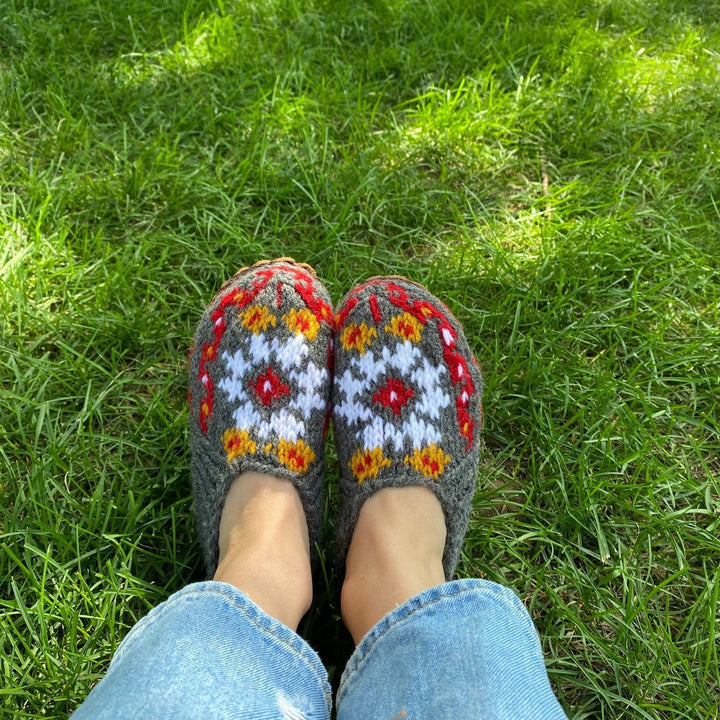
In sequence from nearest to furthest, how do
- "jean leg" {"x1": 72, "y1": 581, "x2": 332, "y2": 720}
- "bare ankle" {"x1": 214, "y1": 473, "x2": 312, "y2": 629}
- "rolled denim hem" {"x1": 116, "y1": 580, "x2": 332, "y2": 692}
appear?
1. "jean leg" {"x1": 72, "y1": 581, "x2": 332, "y2": 720}
2. "rolled denim hem" {"x1": 116, "y1": 580, "x2": 332, "y2": 692}
3. "bare ankle" {"x1": 214, "y1": 473, "x2": 312, "y2": 629}

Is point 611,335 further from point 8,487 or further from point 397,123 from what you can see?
point 8,487

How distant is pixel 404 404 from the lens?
1.04 m

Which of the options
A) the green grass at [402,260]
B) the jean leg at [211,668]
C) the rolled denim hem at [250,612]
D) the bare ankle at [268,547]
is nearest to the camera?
the jean leg at [211,668]

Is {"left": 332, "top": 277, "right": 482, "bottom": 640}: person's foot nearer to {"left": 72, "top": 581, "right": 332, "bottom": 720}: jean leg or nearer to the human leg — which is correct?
the human leg

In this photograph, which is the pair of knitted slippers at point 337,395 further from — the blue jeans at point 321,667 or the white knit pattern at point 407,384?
the blue jeans at point 321,667

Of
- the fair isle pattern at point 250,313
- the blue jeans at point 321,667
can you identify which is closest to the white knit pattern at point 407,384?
the fair isle pattern at point 250,313

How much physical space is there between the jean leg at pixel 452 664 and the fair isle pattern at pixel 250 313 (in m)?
0.46

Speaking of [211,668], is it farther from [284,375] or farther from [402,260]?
[402,260]

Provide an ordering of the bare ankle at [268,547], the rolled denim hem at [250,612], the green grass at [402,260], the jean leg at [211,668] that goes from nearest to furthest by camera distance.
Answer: the jean leg at [211,668]
the rolled denim hem at [250,612]
the bare ankle at [268,547]
the green grass at [402,260]

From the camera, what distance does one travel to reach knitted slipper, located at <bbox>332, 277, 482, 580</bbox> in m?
1.00

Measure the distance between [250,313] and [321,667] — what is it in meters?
0.56

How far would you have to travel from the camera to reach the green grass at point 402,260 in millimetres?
965

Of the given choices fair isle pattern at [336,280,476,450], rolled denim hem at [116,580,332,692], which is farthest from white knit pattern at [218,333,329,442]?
rolled denim hem at [116,580,332,692]

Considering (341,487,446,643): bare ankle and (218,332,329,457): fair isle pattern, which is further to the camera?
(218,332,329,457): fair isle pattern
